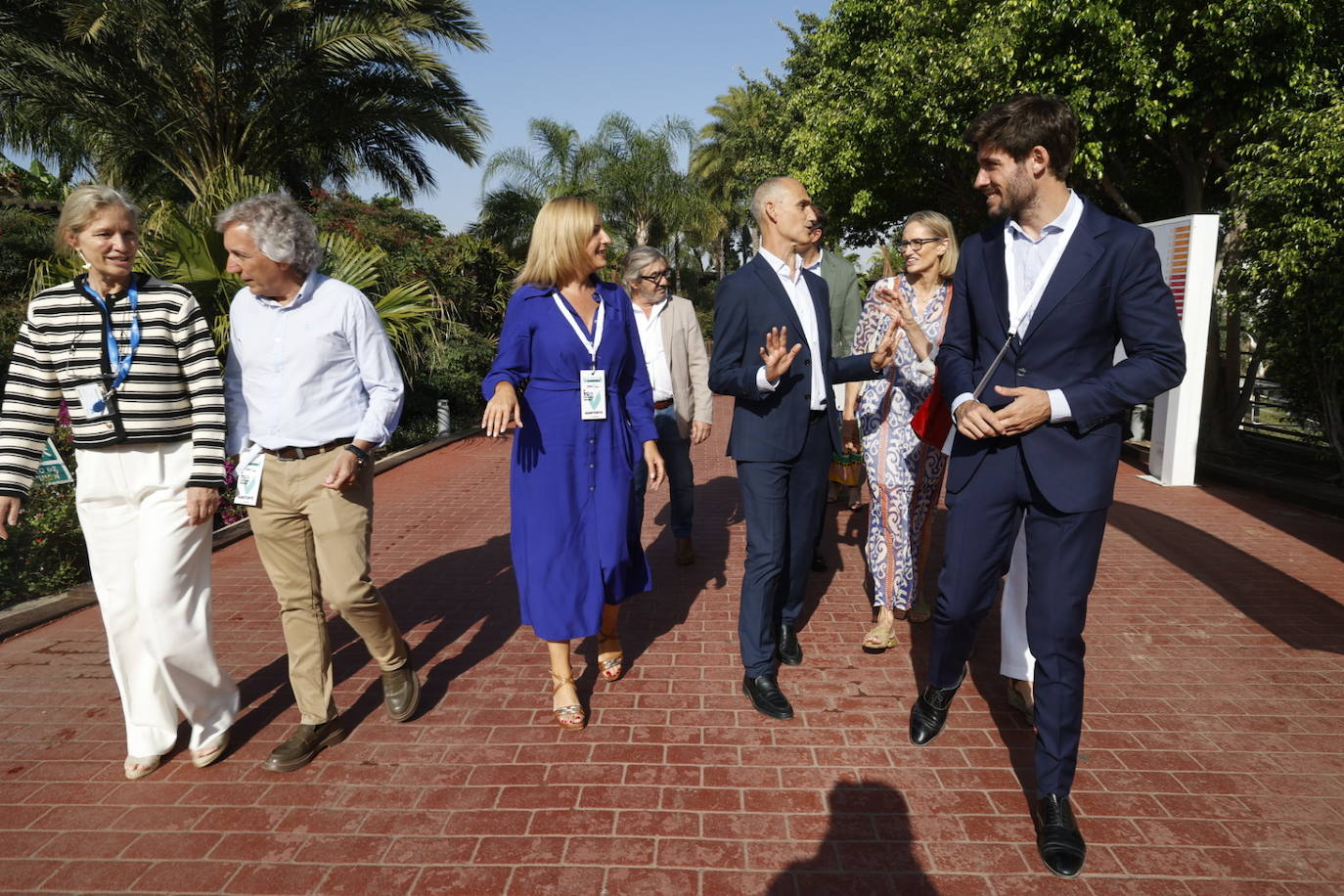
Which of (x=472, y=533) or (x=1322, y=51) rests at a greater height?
(x=1322, y=51)

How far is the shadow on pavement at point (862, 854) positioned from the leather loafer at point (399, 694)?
1.75 meters

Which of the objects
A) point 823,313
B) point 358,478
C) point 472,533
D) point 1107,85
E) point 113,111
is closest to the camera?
point 358,478

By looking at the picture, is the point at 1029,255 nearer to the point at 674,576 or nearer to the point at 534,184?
the point at 674,576

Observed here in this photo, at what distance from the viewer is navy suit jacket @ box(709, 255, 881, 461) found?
3551 mm

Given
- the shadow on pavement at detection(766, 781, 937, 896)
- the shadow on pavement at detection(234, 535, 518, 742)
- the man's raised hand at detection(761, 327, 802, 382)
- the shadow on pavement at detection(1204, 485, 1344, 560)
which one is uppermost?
the man's raised hand at detection(761, 327, 802, 382)

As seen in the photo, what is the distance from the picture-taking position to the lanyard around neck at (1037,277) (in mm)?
→ 2631

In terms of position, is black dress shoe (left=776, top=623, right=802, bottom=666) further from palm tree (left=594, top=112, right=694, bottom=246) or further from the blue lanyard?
palm tree (left=594, top=112, right=694, bottom=246)

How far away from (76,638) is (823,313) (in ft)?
14.0

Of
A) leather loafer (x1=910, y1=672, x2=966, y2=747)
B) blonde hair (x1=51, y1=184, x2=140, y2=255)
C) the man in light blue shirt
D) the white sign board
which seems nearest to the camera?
blonde hair (x1=51, y1=184, x2=140, y2=255)

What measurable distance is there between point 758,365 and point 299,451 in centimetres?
183

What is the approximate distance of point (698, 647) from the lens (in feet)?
14.4

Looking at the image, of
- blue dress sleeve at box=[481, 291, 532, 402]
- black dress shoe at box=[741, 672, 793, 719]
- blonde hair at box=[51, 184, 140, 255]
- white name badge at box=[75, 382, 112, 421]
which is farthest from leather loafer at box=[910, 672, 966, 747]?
blonde hair at box=[51, 184, 140, 255]

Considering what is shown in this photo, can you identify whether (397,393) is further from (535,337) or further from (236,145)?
(236,145)

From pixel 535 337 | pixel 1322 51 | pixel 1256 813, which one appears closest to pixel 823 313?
pixel 535 337
